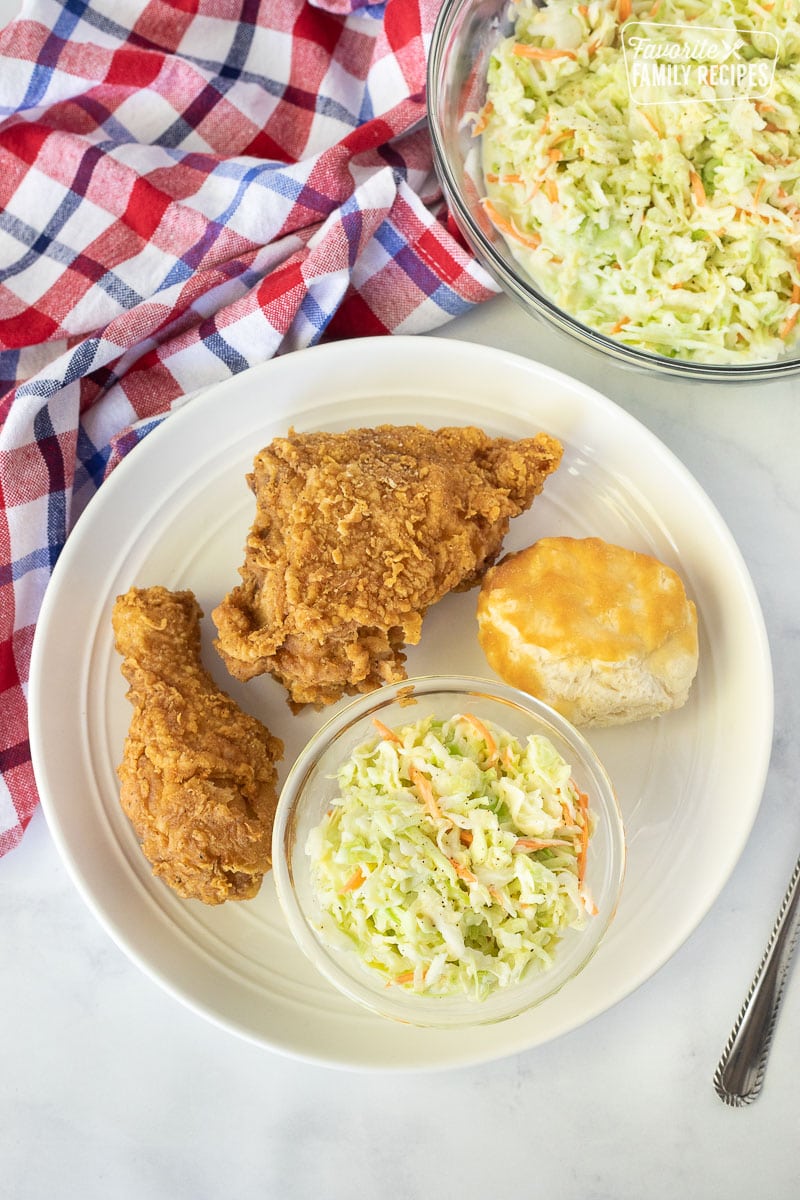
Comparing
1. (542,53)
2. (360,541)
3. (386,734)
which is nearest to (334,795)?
(386,734)

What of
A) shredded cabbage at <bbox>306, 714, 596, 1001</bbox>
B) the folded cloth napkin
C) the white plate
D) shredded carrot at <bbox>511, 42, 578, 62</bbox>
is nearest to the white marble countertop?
the white plate

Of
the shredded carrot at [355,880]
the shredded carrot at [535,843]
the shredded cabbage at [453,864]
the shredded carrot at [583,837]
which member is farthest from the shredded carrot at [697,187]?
the shredded carrot at [355,880]

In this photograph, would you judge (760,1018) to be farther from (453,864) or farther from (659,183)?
(659,183)

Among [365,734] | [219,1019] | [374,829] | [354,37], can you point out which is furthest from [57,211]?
[219,1019]

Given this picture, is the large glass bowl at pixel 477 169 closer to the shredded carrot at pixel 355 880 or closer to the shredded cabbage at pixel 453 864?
the shredded cabbage at pixel 453 864

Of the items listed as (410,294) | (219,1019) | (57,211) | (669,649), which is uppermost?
(57,211)

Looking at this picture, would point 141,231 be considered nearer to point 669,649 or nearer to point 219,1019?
point 669,649
